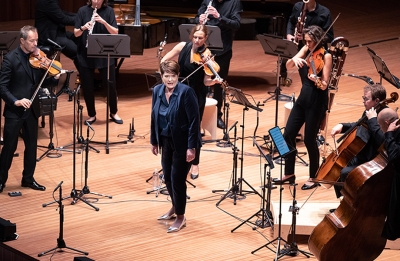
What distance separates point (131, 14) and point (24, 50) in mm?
3487

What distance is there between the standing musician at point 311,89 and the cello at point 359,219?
1660 mm

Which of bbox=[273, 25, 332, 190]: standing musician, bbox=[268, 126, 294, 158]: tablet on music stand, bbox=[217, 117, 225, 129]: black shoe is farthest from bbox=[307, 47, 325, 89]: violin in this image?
bbox=[217, 117, 225, 129]: black shoe

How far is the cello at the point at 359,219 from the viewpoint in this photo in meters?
5.74

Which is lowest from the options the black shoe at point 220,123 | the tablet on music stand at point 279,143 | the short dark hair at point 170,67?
the black shoe at point 220,123

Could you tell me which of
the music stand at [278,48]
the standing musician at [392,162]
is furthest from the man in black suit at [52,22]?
the standing musician at [392,162]

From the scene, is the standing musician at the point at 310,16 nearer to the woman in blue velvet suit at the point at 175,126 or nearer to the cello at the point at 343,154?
the cello at the point at 343,154

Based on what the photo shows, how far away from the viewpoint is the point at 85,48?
9.58 m

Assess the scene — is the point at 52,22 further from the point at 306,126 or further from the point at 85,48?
the point at 306,126

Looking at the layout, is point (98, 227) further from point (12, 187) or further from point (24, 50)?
point (24, 50)

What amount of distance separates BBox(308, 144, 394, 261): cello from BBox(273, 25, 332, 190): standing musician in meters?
1.66

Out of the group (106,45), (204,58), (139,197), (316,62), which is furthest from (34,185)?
(316,62)

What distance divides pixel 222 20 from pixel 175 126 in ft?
9.62

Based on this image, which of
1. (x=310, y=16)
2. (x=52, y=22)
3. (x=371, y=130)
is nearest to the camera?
(x=371, y=130)

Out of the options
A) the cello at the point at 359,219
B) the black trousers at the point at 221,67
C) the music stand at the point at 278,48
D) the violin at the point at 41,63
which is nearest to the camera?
the cello at the point at 359,219
